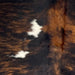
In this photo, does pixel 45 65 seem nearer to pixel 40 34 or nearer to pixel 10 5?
pixel 40 34

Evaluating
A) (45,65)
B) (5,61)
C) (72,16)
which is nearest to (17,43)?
(5,61)

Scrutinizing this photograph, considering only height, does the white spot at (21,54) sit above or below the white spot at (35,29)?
below

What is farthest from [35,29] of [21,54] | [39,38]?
[21,54]

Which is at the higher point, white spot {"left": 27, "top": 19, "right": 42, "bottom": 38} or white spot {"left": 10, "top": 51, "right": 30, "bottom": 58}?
white spot {"left": 27, "top": 19, "right": 42, "bottom": 38}

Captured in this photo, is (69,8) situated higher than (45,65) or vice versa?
(69,8)

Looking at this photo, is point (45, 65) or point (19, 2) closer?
point (19, 2)

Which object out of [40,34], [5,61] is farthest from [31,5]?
[5,61]

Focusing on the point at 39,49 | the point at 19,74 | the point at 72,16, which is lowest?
the point at 19,74

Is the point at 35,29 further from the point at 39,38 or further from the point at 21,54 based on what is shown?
the point at 21,54
